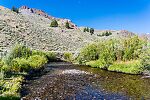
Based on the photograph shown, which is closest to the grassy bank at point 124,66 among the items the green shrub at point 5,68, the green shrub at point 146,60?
the green shrub at point 146,60

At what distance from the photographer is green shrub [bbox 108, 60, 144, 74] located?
72656 millimetres

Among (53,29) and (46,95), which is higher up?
(53,29)

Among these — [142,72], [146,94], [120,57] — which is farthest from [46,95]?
[120,57]

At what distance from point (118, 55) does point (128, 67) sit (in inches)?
510

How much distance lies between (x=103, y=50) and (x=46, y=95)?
56140 millimetres

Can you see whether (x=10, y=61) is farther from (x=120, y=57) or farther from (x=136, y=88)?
(x=120, y=57)

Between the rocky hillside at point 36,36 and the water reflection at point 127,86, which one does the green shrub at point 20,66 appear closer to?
the water reflection at point 127,86

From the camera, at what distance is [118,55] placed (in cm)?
9138

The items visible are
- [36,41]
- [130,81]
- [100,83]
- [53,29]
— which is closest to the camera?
[100,83]

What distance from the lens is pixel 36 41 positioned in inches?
5300

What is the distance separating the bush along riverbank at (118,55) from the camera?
76.8m

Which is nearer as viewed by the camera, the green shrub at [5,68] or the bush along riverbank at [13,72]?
the bush along riverbank at [13,72]

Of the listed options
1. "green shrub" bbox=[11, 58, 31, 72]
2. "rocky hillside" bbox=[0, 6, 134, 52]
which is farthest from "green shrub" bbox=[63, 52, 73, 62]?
"green shrub" bbox=[11, 58, 31, 72]

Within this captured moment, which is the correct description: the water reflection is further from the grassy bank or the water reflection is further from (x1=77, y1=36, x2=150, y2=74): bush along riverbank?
(x1=77, y1=36, x2=150, y2=74): bush along riverbank
